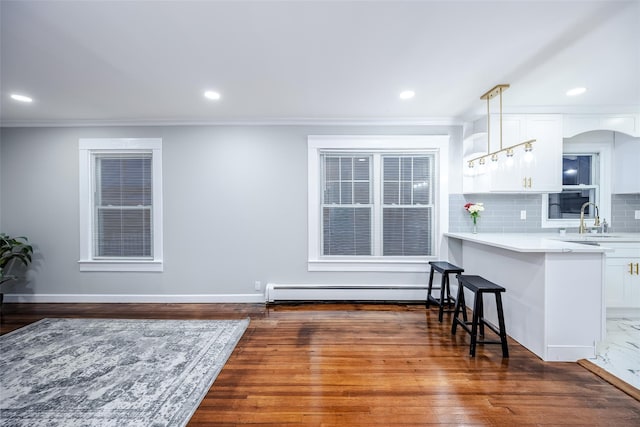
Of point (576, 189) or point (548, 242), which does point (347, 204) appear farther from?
point (576, 189)

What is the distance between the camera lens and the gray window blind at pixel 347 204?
12.6 ft

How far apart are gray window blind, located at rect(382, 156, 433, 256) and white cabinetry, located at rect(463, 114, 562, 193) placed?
25.3 inches

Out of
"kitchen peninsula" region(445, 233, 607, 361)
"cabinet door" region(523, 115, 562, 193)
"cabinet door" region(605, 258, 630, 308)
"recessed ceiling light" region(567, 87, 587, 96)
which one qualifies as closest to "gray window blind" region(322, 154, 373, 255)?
"kitchen peninsula" region(445, 233, 607, 361)

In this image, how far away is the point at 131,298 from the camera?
149 inches

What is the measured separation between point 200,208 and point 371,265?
252cm

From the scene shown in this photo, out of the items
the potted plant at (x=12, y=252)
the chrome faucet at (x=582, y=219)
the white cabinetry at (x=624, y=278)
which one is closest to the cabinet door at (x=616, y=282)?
the white cabinetry at (x=624, y=278)

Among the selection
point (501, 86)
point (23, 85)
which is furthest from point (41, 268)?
point (501, 86)

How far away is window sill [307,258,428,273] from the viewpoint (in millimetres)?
3736

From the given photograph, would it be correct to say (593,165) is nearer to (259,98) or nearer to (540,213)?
(540,213)

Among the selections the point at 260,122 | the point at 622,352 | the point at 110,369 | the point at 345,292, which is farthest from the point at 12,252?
the point at 622,352

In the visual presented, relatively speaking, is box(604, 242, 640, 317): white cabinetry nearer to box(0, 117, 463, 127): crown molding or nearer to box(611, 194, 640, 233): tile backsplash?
box(611, 194, 640, 233): tile backsplash

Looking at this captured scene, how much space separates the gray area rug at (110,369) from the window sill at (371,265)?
1.19 m

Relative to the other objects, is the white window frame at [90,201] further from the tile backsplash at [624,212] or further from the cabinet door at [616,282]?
the tile backsplash at [624,212]

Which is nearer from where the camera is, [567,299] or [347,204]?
[567,299]
